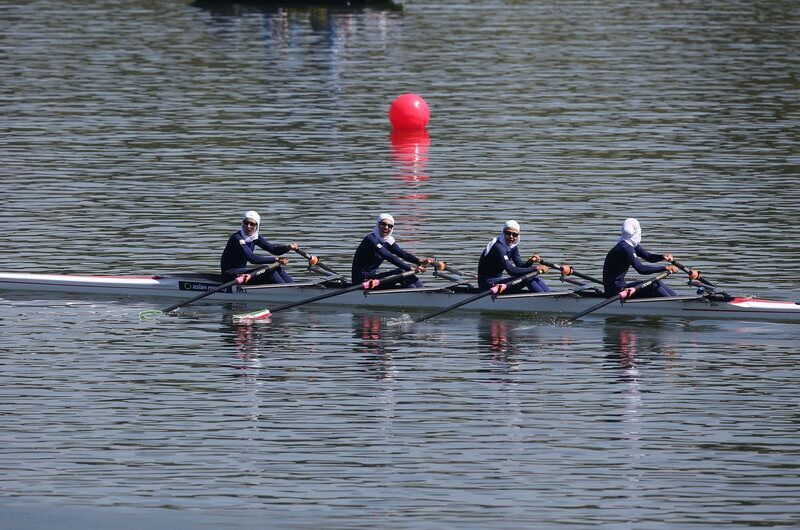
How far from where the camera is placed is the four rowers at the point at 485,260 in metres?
27.8

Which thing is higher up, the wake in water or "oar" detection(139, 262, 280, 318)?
"oar" detection(139, 262, 280, 318)

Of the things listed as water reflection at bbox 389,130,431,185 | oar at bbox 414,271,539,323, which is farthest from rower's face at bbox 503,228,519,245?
water reflection at bbox 389,130,431,185

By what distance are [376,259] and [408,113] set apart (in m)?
21.1

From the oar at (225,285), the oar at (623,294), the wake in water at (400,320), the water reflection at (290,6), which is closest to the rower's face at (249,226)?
the oar at (225,285)

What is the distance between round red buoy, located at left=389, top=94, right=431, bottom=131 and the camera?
49.5m

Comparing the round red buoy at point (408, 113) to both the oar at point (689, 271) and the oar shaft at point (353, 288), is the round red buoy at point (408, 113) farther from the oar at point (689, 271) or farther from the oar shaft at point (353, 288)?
the oar at point (689, 271)

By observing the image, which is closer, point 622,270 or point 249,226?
point 622,270

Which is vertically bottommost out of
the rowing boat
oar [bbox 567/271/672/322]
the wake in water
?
the wake in water

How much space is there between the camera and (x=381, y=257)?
94.5 ft

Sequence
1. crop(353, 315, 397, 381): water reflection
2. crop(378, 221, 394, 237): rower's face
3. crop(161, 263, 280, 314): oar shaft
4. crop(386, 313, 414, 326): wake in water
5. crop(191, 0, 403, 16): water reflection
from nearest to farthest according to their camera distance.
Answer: crop(353, 315, 397, 381): water reflection
crop(386, 313, 414, 326): wake in water
crop(378, 221, 394, 237): rower's face
crop(161, 263, 280, 314): oar shaft
crop(191, 0, 403, 16): water reflection

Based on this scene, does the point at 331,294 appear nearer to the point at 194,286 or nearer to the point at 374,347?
the point at 374,347

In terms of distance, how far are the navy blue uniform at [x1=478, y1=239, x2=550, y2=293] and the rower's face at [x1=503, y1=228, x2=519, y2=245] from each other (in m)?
0.15

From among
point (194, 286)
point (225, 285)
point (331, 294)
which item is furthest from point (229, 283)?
point (331, 294)

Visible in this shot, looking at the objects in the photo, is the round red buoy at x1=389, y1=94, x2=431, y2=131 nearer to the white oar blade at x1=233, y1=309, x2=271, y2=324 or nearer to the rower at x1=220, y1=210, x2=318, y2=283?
the rower at x1=220, y1=210, x2=318, y2=283
